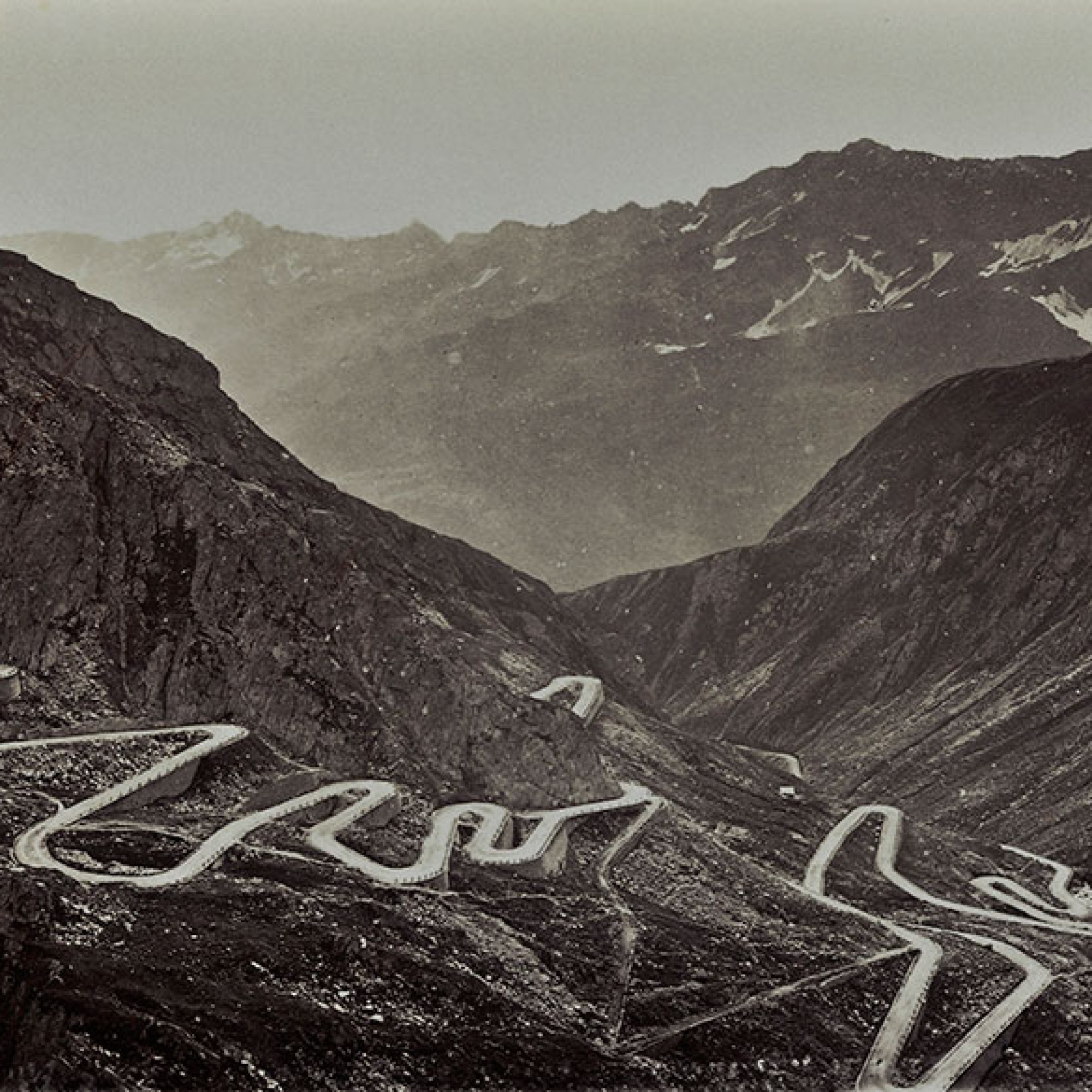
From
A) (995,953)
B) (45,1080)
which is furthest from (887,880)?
(45,1080)

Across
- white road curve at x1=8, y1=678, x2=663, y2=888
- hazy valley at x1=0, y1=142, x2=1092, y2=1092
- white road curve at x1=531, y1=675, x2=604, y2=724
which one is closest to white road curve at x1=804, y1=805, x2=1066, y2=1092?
hazy valley at x1=0, y1=142, x2=1092, y2=1092

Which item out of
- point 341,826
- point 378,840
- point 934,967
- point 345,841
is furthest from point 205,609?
point 934,967

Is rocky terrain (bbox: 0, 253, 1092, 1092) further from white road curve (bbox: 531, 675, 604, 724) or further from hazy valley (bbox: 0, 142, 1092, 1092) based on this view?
white road curve (bbox: 531, 675, 604, 724)

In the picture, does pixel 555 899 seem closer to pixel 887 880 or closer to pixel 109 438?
pixel 887 880

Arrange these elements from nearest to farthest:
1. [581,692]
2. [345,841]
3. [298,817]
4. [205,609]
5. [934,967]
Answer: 1. [934,967]
2. [345,841]
3. [298,817]
4. [205,609]
5. [581,692]

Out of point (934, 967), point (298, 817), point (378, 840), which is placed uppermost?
point (298, 817)

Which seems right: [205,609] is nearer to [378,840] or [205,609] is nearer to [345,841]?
[378,840]
